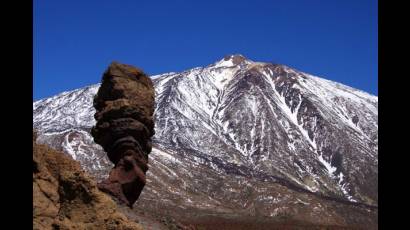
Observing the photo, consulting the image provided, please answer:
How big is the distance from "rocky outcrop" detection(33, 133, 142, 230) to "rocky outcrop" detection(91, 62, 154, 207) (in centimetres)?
2720

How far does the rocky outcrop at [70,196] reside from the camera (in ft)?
29.9

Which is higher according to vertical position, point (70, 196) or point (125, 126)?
point (125, 126)

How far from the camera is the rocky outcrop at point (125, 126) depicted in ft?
127

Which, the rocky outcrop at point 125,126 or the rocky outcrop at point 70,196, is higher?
the rocky outcrop at point 125,126

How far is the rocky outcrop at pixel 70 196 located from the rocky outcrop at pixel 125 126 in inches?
1071

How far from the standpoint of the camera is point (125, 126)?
127 ft

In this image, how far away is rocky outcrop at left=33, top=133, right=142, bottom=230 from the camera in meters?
9.12

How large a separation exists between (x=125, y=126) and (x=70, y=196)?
28.6 m

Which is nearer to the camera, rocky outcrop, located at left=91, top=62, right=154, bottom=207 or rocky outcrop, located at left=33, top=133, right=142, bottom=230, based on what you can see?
rocky outcrop, located at left=33, top=133, right=142, bottom=230

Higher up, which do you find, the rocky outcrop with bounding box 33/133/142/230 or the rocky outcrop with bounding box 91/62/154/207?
the rocky outcrop with bounding box 91/62/154/207

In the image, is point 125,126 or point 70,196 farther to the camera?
point 125,126

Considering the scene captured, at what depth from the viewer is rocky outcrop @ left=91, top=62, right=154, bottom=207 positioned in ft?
127

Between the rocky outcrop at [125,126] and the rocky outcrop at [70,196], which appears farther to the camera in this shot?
the rocky outcrop at [125,126]
